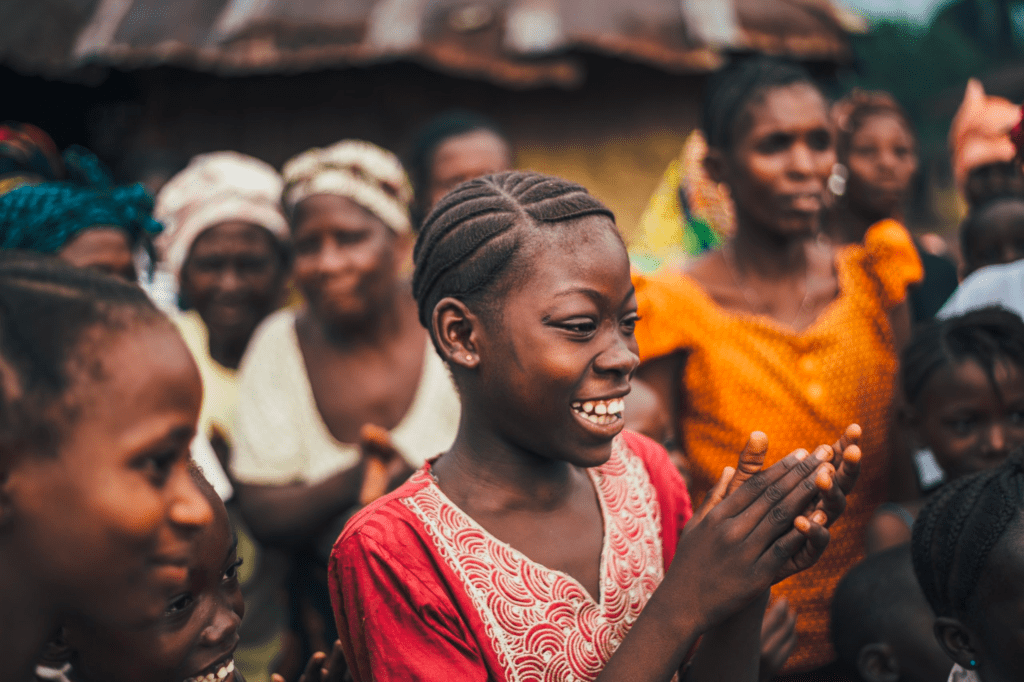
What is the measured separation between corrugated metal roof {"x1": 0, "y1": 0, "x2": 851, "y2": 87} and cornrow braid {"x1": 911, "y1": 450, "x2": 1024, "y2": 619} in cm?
493

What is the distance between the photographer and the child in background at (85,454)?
109 centimetres

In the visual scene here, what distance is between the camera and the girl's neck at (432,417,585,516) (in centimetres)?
185

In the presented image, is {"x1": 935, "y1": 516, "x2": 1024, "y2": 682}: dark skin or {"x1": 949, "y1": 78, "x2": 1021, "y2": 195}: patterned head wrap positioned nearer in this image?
{"x1": 935, "y1": 516, "x2": 1024, "y2": 682}: dark skin

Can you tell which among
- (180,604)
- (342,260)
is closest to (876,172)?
(342,260)

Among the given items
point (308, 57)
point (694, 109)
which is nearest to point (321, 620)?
point (308, 57)

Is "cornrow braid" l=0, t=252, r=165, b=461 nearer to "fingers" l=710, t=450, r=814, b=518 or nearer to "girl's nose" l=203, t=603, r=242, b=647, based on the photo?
"girl's nose" l=203, t=603, r=242, b=647

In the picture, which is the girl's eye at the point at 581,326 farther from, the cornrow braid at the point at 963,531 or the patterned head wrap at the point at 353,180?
the patterned head wrap at the point at 353,180

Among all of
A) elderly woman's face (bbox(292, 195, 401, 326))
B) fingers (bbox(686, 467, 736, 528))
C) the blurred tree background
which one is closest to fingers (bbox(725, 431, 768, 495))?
fingers (bbox(686, 467, 736, 528))

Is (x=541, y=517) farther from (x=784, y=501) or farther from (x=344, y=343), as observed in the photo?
(x=344, y=343)

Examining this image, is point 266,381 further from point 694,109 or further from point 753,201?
point 694,109

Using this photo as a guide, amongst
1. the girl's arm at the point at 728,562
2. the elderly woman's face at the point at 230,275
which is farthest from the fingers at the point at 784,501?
the elderly woman's face at the point at 230,275

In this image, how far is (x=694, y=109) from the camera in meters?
7.38

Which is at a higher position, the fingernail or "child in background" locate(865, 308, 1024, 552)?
the fingernail

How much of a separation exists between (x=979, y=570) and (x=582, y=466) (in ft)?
2.62
